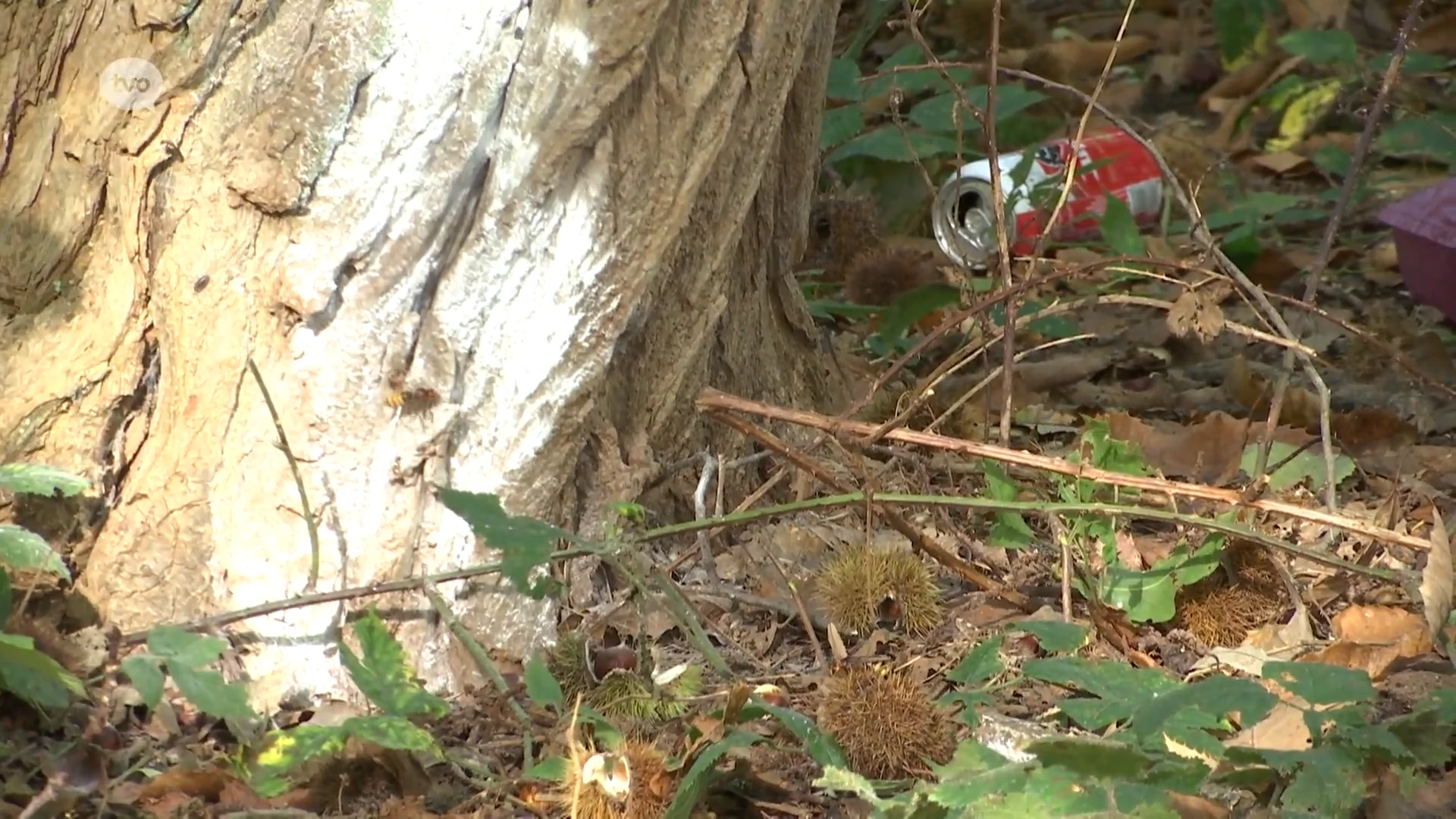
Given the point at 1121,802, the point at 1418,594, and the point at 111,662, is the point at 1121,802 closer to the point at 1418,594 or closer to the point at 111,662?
the point at 1418,594

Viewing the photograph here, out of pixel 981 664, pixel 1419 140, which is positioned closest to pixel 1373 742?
pixel 981 664

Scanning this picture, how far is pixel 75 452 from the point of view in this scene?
1626mm

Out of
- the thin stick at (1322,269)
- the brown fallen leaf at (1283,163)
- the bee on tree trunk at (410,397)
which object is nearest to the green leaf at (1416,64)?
the brown fallen leaf at (1283,163)

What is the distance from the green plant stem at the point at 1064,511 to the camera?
1579 mm

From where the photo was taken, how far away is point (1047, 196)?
2666mm

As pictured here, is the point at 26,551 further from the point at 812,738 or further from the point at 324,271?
the point at 812,738

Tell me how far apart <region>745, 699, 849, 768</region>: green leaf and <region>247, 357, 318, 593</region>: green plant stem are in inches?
19.1

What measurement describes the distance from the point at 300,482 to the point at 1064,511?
2.61 ft

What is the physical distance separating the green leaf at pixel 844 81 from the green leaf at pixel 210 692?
2.06 metres

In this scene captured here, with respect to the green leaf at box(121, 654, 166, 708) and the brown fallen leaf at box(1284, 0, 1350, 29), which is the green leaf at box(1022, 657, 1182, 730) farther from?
the brown fallen leaf at box(1284, 0, 1350, 29)

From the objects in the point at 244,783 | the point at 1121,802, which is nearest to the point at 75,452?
the point at 244,783

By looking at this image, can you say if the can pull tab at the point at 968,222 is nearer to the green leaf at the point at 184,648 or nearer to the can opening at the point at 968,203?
the can opening at the point at 968,203

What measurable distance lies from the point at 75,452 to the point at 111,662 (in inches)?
9.2

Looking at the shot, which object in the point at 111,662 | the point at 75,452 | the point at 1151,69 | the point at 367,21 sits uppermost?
the point at 367,21
